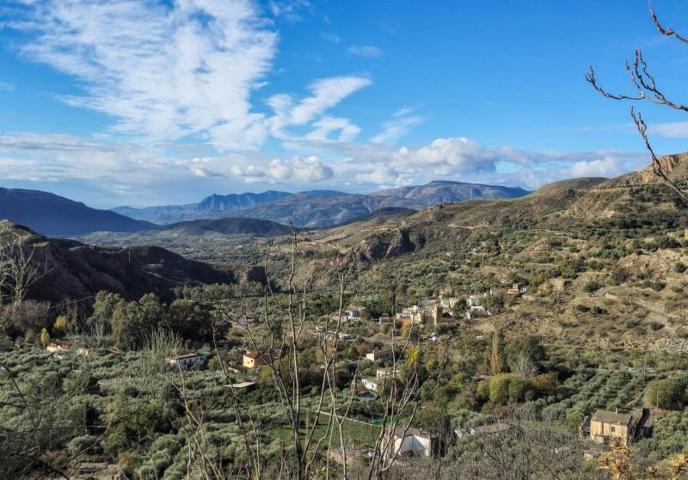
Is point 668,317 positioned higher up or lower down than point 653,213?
lower down

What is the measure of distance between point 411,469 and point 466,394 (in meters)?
11.3

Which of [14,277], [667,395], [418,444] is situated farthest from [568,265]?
[14,277]

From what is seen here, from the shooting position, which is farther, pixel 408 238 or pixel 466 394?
pixel 408 238

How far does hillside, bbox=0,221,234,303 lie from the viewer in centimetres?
4641

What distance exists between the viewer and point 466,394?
21.5 m

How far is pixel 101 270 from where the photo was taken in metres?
58.8

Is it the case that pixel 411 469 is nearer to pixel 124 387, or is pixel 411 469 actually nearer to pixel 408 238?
pixel 124 387

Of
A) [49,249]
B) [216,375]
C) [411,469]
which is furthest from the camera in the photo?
[49,249]

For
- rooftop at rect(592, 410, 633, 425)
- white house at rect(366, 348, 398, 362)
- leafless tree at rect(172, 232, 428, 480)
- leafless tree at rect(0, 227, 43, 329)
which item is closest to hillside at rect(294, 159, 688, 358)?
white house at rect(366, 348, 398, 362)

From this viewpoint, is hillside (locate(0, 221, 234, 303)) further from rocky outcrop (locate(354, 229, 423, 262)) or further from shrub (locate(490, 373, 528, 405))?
shrub (locate(490, 373, 528, 405))

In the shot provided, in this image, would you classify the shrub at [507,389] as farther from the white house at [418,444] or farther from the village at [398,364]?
the white house at [418,444]

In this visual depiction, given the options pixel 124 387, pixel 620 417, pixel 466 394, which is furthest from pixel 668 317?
pixel 124 387

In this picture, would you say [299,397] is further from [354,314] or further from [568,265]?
[568,265]

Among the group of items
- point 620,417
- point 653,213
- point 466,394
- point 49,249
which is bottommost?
point 466,394
